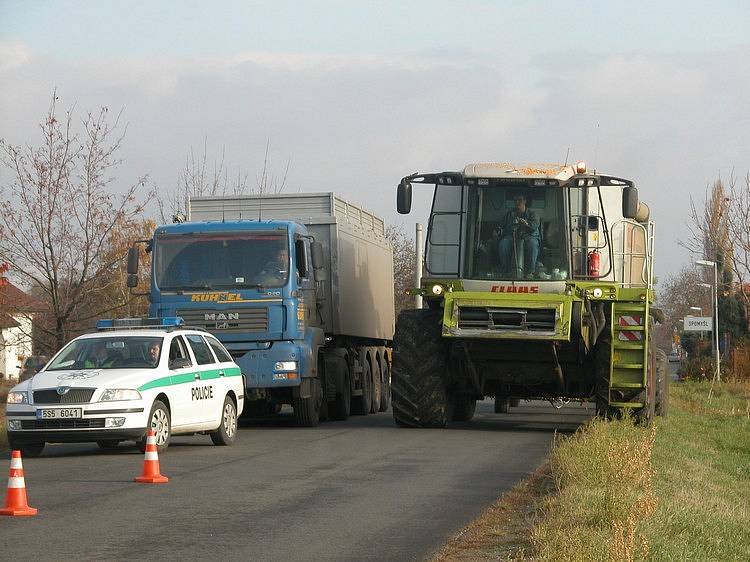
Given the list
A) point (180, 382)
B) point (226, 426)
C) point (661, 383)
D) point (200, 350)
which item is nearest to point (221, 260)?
point (200, 350)

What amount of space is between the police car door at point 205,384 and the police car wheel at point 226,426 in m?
0.27

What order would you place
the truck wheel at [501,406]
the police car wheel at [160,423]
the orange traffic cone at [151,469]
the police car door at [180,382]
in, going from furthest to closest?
the truck wheel at [501,406]
the police car door at [180,382]
the police car wheel at [160,423]
the orange traffic cone at [151,469]

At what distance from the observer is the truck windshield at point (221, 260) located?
21281 millimetres

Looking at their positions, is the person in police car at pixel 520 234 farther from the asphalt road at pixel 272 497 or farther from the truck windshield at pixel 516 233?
the asphalt road at pixel 272 497

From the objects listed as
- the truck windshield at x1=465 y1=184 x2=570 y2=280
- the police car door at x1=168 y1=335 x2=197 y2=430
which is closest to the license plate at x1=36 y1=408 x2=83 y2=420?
the police car door at x1=168 y1=335 x2=197 y2=430

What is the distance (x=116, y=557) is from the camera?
8789 millimetres

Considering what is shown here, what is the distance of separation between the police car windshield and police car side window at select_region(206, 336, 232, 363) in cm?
141

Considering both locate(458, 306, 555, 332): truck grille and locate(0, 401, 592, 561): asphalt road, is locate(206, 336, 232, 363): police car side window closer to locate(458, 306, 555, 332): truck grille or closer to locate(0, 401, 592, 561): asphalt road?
locate(0, 401, 592, 561): asphalt road

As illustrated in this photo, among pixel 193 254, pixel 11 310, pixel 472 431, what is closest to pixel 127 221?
pixel 11 310

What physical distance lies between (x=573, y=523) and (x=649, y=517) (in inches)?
33.8

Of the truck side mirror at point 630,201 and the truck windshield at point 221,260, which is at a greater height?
the truck side mirror at point 630,201

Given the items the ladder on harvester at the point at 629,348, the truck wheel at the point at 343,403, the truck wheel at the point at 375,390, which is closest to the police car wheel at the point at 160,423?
the ladder on harvester at the point at 629,348

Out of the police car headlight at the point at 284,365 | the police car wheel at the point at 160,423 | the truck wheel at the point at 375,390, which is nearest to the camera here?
the police car wheel at the point at 160,423

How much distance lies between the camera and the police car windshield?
17.0m
